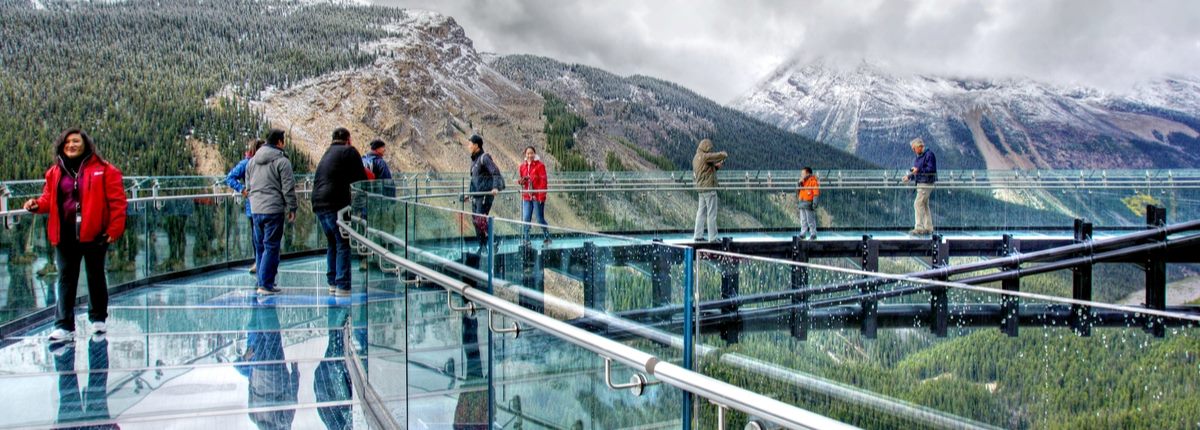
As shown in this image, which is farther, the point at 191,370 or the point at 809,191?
the point at 809,191

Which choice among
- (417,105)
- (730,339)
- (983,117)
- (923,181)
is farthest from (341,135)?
(983,117)

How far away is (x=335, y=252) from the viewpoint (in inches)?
368

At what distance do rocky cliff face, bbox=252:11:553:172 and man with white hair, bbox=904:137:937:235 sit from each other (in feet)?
167

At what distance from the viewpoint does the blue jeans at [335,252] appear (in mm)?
8797

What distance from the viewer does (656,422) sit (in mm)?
2383

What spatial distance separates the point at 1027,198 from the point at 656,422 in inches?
667

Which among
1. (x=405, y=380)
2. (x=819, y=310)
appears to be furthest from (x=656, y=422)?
(x=405, y=380)

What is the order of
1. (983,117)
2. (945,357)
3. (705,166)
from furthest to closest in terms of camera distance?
(983,117) < (705,166) < (945,357)

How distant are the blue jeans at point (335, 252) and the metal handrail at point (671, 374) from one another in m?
5.73

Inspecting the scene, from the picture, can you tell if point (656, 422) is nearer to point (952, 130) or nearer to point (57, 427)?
point (57, 427)

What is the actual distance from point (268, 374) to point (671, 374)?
14.6 feet

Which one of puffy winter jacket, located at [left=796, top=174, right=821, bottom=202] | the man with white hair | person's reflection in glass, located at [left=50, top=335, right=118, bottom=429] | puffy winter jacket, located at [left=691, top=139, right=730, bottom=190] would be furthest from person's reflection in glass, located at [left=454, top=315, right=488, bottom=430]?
puffy winter jacket, located at [left=796, top=174, right=821, bottom=202]

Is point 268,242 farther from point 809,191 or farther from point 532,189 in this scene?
point 809,191

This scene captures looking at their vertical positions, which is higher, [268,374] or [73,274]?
[73,274]
